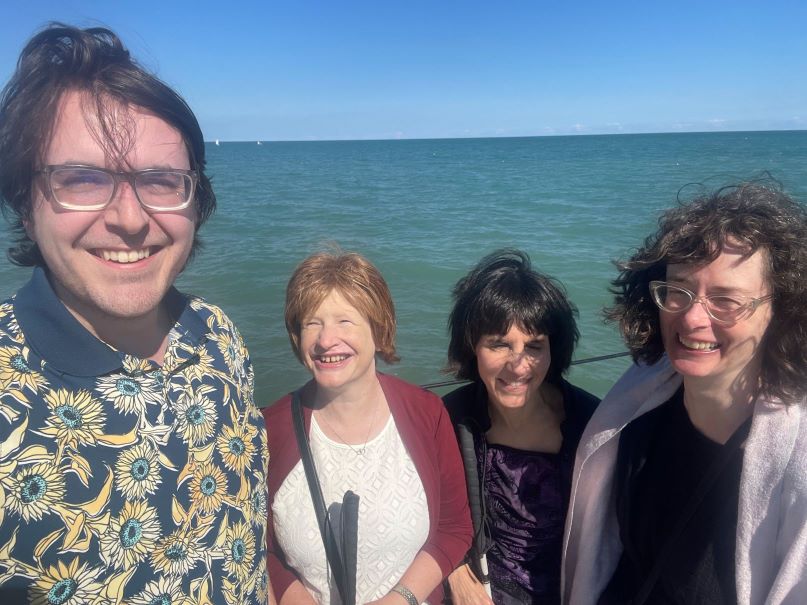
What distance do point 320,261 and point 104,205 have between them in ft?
3.09

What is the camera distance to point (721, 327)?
178 centimetres

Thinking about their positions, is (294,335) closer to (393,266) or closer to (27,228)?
(27,228)

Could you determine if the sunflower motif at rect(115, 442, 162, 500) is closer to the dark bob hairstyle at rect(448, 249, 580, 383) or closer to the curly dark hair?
the dark bob hairstyle at rect(448, 249, 580, 383)

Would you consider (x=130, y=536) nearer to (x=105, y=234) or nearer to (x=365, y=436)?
(x=105, y=234)

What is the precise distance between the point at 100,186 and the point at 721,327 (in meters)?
2.03

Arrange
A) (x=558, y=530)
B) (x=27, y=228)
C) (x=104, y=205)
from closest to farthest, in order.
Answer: (x=104, y=205) < (x=27, y=228) < (x=558, y=530)

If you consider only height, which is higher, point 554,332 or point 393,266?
point 554,332

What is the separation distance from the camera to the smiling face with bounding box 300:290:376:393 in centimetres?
219

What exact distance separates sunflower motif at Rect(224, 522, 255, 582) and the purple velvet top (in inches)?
47.9

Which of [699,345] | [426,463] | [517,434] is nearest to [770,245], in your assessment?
[699,345]

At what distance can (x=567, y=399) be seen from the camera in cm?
261

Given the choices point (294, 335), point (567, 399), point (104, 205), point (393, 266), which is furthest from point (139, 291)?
point (393, 266)

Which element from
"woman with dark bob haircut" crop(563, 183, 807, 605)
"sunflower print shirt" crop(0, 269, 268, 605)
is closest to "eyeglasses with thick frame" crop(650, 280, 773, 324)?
"woman with dark bob haircut" crop(563, 183, 807, 605)

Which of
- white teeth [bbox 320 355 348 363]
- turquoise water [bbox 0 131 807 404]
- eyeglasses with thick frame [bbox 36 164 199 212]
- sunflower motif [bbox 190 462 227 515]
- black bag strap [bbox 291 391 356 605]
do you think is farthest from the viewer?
turquoise water [bbox 0 131 807 404]
